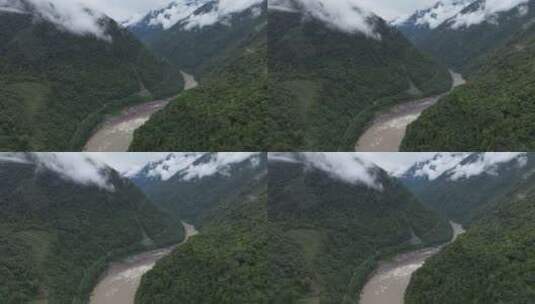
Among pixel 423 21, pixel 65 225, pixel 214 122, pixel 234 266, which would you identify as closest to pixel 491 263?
pixel 423 21

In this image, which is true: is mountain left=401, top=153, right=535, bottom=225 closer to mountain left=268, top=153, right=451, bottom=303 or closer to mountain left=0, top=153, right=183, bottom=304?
mountain left=268, top=153, right=451, bottom=303

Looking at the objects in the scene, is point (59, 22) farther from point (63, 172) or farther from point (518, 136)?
point (518, 136)

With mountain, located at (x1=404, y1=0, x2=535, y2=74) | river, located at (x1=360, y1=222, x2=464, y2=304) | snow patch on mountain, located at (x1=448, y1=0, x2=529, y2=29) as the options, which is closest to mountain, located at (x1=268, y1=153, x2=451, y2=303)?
river, located at (x1=360, y1=222, x2=464, y2=304)

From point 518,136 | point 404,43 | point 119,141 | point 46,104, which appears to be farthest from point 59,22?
point 518,136

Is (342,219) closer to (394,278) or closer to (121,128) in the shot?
(394,278)

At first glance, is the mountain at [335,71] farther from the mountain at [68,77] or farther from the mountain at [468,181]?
Result: the mountain at [68,77]

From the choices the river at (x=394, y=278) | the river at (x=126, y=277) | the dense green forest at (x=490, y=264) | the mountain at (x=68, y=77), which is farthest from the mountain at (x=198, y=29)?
the dense green forest at (x=490, y=264)
